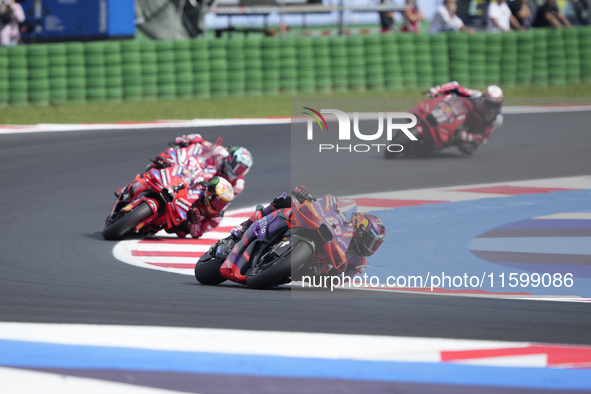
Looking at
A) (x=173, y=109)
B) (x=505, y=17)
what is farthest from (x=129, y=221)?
(x=505, y=17)

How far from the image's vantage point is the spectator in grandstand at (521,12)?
68.2 feet

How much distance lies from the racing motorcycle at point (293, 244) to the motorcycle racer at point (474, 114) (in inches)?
258

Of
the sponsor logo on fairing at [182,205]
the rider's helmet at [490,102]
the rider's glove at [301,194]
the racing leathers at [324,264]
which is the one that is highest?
the rider's helmet at [490,102]

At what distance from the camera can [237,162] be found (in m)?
8.87

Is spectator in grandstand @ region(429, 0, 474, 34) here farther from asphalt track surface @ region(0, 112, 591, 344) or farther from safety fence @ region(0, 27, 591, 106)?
asphalt track surface @ region(0, 112, 591, 344)

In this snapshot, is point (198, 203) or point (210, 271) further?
point (198, 203)

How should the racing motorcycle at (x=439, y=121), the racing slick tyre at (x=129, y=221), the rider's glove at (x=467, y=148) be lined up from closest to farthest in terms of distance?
1. the racing slick tyre at (x=129, y=221)
2. the racing motorcycle at (x=439, y=121)
3. the rider's glove at (x=467, y=148)

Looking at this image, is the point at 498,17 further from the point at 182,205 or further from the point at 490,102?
the point at 182,205

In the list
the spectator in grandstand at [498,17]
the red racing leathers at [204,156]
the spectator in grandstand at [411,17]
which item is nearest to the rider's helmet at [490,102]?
the red racing leathers at [204,156]

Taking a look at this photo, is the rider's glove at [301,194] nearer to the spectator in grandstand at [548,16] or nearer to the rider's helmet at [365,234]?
the rider's helmet at [365,234]

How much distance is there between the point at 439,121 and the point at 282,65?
6.50 m

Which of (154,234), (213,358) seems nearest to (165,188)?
(154,234)

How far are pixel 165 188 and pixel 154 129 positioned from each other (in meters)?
6.87

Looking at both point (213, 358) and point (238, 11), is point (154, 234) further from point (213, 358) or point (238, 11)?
point (238, 11)
